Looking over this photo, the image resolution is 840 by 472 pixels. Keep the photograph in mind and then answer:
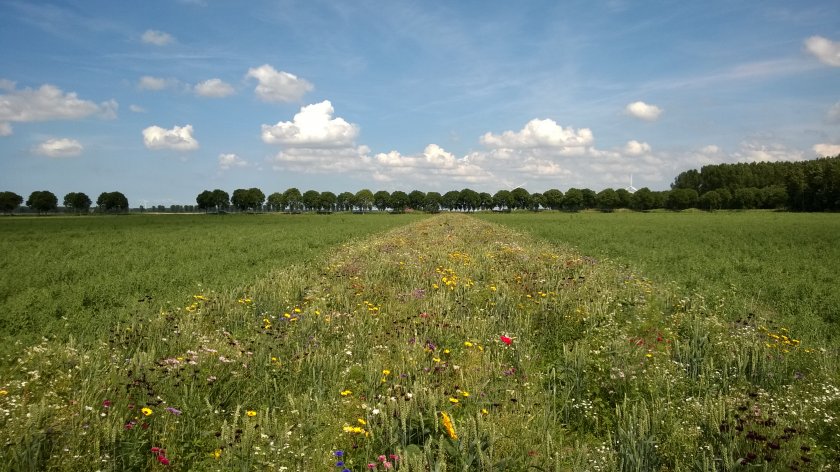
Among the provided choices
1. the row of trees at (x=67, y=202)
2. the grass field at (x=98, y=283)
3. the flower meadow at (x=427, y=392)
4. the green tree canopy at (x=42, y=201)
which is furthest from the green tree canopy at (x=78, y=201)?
the flower meadow at (x=427, y=392)

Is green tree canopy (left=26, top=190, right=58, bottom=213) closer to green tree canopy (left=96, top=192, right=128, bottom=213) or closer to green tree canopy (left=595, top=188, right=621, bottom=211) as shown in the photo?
green tree canopy (left=96, top=192, right=128, bottom=213)

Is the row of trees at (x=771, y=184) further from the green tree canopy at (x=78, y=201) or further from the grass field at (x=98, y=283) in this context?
the green tree canopy at (x=78, y=201)

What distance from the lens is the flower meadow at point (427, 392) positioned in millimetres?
4203

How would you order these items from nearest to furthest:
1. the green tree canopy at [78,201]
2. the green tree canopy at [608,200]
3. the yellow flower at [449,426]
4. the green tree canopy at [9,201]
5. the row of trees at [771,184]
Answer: the yellow flower at [449,426], the row of trees at [771,184], the green tree canopy at [9,201], the green tree canopy at [78,201], the green tree canopy at [608,200]

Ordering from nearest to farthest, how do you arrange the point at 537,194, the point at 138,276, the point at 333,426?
the point at 333,426
the point at 138,276
the point at 537,194

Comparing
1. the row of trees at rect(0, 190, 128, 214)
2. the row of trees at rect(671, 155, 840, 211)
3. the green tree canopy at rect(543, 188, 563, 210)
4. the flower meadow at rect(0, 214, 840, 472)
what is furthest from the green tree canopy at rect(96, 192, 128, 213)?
the row of trees at rect(671, 155, 840, 211)

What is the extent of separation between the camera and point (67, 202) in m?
167

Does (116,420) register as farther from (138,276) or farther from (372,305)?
(138,276)

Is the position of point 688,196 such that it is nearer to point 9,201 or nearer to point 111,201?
point 111,201

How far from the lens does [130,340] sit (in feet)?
23.5

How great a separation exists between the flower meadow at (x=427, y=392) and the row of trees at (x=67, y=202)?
19052cm

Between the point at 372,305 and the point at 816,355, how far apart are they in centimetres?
799

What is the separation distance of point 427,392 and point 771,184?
596 feet

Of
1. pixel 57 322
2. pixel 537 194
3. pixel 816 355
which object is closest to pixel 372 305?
pixel 57 322
